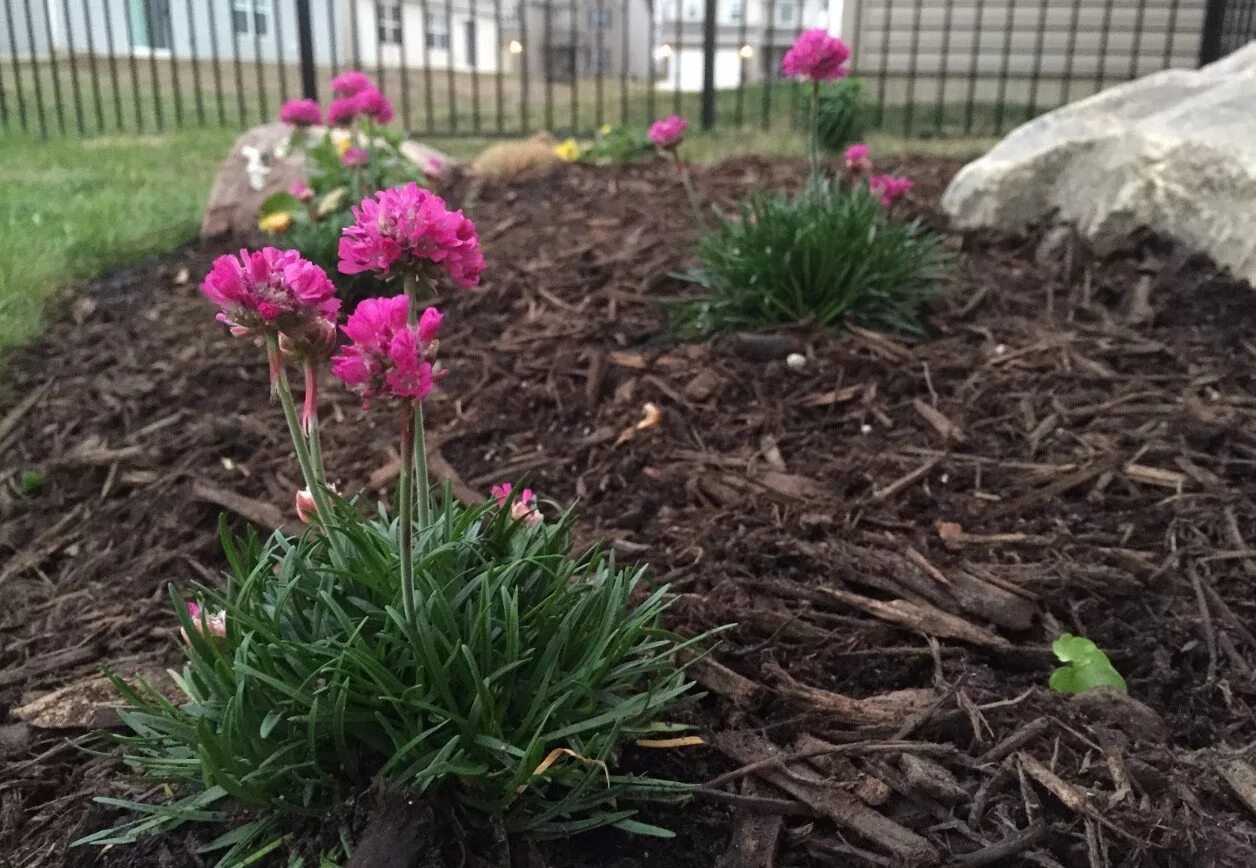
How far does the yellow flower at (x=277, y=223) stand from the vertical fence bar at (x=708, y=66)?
5255 millimetres

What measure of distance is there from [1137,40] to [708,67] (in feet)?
13.9

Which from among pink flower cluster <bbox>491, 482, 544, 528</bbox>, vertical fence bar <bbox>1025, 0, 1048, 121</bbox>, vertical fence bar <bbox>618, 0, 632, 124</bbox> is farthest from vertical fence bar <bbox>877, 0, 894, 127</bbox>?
pink flower cluster <bbox>491, 482, 544, 528</bbox>

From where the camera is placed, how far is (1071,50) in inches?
377

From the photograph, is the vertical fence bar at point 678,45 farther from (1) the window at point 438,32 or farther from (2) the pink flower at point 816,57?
(1) the window at point 438,32

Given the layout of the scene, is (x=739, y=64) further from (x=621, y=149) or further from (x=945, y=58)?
(x=621, y=149)

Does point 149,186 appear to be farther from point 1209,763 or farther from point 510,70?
point 510,70

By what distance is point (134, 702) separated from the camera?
5.11 feet

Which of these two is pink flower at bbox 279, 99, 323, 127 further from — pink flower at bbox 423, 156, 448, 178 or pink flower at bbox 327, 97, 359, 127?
pink flower at bbox 423, 156, 448, 178

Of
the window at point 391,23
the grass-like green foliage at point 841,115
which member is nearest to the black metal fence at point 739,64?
the window at point 391,23

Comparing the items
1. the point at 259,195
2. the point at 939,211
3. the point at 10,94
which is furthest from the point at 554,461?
the point at 10,94

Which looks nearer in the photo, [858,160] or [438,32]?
[858,160]

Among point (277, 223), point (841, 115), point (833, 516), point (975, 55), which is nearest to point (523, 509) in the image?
point (833, 516)

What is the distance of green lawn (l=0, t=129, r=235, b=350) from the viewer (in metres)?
4.53

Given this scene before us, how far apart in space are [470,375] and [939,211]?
250 centimetres
